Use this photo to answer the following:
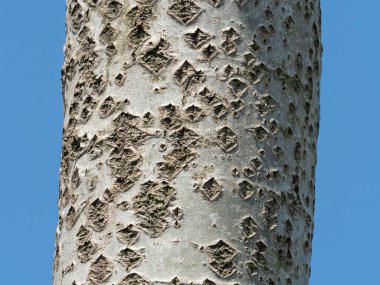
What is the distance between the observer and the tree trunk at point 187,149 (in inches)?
112

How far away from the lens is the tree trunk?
2850 mm

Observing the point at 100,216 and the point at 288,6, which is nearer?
the point at 100,216

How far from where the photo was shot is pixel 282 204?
297 centimetres

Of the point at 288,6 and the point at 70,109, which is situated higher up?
the point at 288,6

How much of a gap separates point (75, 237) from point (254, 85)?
0.56 meters

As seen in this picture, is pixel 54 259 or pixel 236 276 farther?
pixel 54 259

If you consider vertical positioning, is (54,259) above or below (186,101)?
below

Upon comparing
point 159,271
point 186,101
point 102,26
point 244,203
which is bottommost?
point 159,271

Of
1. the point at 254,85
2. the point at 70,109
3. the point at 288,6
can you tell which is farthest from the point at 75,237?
the point at 288,6

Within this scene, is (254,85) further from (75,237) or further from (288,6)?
(75,237)

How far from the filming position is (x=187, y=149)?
Answer: 2.89 meters

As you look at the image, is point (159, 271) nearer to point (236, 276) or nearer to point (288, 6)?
point (236, 276)

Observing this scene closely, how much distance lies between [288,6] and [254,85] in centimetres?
28

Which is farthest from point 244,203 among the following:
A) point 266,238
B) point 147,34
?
point 147,34
